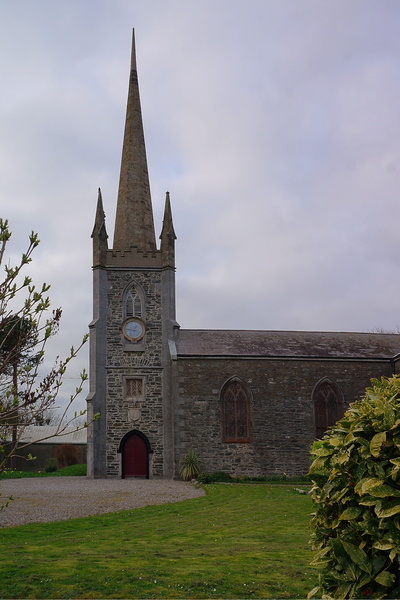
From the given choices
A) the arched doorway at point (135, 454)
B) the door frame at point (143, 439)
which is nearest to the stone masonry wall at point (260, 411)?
the door frame at point (143, 439)

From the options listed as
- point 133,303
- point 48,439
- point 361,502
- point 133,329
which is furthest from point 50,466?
point 361,502

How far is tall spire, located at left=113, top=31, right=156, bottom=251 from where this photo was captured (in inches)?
1272

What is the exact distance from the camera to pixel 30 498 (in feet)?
61.6

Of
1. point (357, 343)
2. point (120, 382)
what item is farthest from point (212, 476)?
point (357, 343)

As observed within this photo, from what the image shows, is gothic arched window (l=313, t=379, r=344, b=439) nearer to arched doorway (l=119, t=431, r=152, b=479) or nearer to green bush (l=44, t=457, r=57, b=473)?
arched doorway (l=119, t=431, r=152, b=479)

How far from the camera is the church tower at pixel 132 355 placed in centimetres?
2831

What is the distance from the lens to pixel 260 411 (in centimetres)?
2809

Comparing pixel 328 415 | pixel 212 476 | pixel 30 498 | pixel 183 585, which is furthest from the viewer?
pixel 328 415

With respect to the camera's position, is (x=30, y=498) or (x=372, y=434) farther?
(x=30, y=498)

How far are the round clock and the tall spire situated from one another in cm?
400

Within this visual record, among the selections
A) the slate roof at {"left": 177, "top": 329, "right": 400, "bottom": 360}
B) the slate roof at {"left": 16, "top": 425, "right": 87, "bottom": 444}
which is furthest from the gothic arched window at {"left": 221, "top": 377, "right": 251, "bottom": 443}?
the slate roof at {"left": 16, "top": 425, "right": 87, "bottom": 444}

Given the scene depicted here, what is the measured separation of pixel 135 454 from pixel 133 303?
7557 millimetres

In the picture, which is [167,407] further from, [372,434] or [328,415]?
[372,434]

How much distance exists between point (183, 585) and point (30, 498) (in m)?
13.0
